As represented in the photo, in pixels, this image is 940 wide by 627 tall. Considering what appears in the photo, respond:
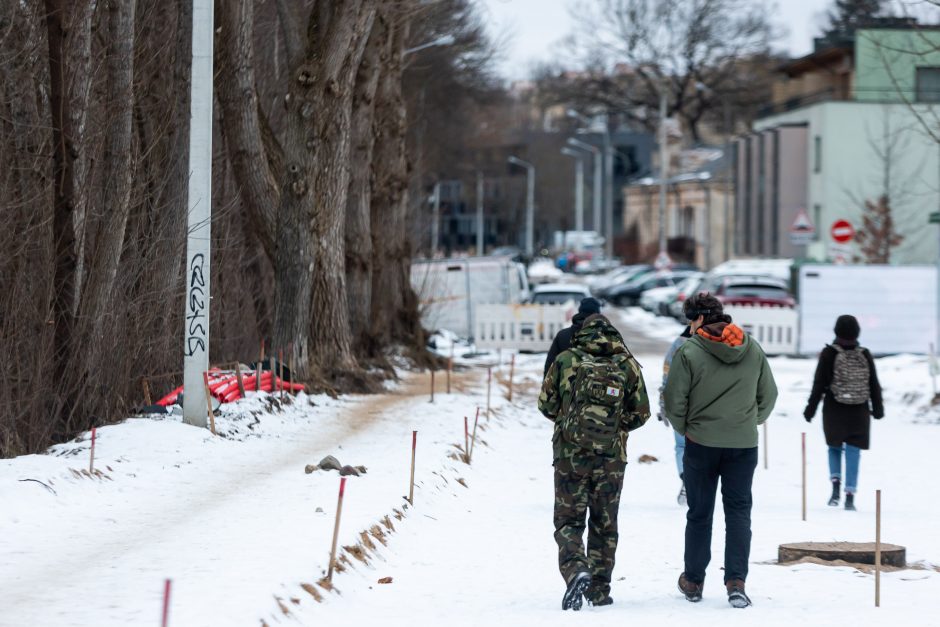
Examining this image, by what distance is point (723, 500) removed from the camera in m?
9.19

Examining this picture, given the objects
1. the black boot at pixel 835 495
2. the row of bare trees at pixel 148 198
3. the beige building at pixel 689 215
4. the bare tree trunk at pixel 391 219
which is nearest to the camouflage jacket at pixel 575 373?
the black boot at pixel 835 495

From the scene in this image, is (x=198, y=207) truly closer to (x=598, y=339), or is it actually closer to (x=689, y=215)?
(x=598, y=339)

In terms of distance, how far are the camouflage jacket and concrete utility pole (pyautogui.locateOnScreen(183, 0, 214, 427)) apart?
6520mm

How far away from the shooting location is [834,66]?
6581cm

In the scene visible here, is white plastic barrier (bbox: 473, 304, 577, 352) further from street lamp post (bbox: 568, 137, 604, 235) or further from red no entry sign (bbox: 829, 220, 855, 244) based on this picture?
street lamp post (bbox: 568, 137, 604, 235)

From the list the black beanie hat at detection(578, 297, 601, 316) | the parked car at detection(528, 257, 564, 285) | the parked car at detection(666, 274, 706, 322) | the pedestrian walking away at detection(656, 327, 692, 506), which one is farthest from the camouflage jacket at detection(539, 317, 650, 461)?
the parked car at detection(528, 257, 564, 285)

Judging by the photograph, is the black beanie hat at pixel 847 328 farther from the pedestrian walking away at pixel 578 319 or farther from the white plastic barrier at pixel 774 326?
the white plastic barrier at pixel 774 326

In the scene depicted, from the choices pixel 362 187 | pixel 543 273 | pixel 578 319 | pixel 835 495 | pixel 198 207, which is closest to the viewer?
pixel 578 319

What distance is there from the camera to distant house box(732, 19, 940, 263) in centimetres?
5512

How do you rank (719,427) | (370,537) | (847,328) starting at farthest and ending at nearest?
1. (847,328)
2. (370,537)
3. (719,427)

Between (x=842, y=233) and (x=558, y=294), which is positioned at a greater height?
(x=842, y=233)

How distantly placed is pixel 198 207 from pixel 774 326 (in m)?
17.3

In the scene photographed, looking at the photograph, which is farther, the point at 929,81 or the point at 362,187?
the point at 929,81

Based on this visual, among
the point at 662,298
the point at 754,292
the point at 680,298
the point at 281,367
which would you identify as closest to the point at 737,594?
the point at 281,367
